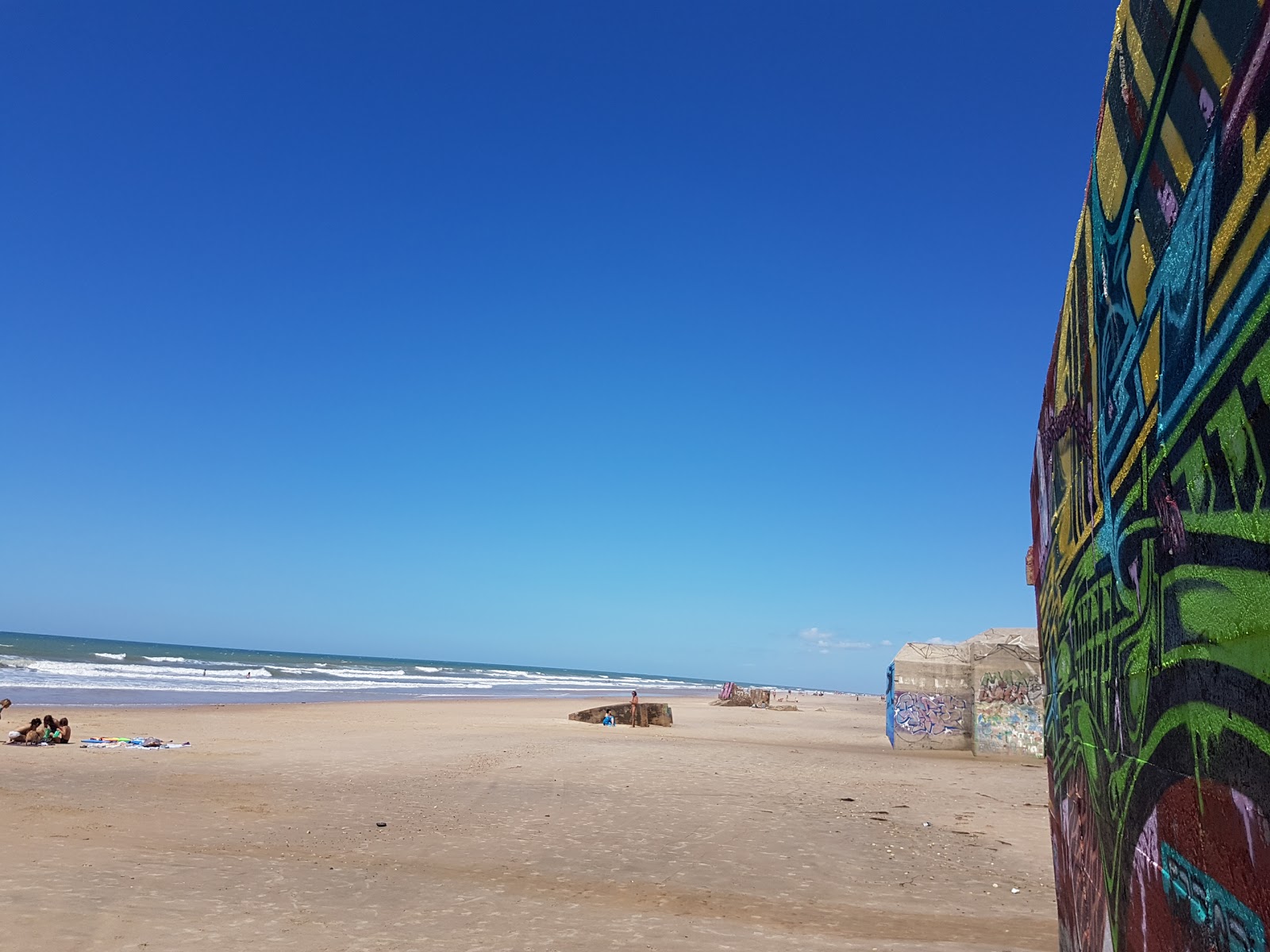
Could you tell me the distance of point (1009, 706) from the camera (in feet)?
69.7

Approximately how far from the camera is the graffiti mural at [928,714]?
22.2 meters

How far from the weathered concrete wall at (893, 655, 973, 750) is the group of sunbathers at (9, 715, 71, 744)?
62.5ft

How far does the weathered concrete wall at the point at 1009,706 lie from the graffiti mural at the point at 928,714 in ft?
2.22

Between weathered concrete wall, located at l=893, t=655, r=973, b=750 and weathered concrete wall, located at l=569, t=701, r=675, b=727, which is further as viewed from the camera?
weathered concrete wall, located at l=569, t=701, r=675, b=727

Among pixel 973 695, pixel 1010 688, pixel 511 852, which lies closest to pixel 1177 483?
pixel 511 852

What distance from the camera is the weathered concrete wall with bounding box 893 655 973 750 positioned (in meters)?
22.1

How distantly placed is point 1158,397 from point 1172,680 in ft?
2.51

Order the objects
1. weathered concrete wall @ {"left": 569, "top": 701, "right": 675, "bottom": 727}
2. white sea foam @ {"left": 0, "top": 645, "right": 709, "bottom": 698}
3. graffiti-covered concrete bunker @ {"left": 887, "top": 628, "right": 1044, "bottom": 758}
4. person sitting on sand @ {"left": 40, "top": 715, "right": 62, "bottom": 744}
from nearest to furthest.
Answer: person sitting on sand @ {"left": 40, "top": 715, "right": 62, "bottom": 744} < graffiti-covered concrete bunker @ {"left": 887, "top": 628, "right": 1044, "bottom": 758} < weathered concrete wall @ {"left": 569, "top": 701, "right": 675, "bottom": 727} < white sea foam @ {"left": 0, "top": 645, "right": 709, "bottom": 698}

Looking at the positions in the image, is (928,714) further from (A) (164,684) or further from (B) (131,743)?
(A) (164,684)

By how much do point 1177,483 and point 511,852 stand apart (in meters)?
8.71

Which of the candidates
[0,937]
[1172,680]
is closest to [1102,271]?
[1172,680]

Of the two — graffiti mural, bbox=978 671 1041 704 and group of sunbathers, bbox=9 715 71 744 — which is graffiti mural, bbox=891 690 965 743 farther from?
group of sunbathers, bbox=9 715 71 744

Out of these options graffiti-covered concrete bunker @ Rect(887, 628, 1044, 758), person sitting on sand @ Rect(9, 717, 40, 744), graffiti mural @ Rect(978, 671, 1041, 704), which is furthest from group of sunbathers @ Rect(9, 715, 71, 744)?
→ graffiti mural @ Rect(978, 671, 1041, 704)

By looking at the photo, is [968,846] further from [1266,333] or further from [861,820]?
[1266,333]
